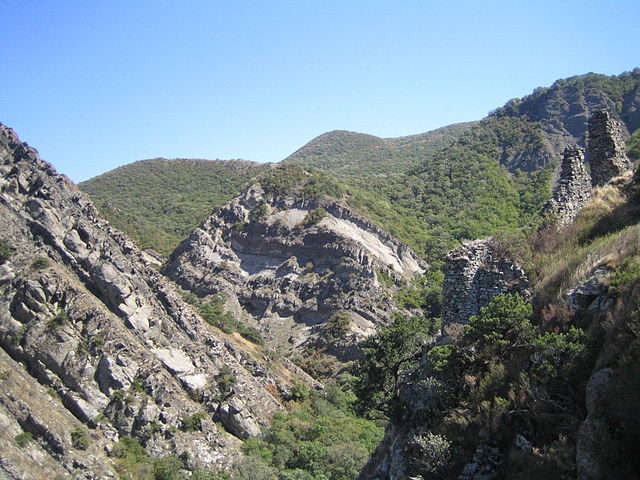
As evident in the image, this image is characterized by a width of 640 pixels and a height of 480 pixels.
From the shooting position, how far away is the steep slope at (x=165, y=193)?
2746 inches

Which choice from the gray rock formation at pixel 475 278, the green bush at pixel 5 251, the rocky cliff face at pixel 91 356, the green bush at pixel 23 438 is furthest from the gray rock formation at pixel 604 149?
the green bush at pixel 5 251

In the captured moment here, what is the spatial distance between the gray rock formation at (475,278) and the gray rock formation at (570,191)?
250 cm

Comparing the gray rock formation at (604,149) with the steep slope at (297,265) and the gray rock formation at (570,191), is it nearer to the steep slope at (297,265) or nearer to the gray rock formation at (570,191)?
the gray rock formation at (570,191)

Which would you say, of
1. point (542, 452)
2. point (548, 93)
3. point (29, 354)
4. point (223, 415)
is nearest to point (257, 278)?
point (223, 415)

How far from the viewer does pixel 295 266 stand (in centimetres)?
5781

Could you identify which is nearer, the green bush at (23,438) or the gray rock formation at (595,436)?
the gray rock formation at (595,436)

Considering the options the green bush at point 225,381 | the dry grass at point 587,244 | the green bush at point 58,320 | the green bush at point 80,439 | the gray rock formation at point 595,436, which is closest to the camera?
the gray rock formation at point 595,436

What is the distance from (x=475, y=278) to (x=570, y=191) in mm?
4558

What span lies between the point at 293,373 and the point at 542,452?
1446 inches

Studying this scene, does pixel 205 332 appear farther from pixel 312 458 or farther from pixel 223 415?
pixel 312 458

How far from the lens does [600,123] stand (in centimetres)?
1463

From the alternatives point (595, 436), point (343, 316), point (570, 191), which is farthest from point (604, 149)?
point (343, 316)

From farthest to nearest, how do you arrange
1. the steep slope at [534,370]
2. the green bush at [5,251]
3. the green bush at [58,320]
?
the green bush at [5,251], the green bush at [58,320], the steep slope at [534,370]

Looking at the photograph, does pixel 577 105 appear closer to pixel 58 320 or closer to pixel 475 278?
pixel 58 320
